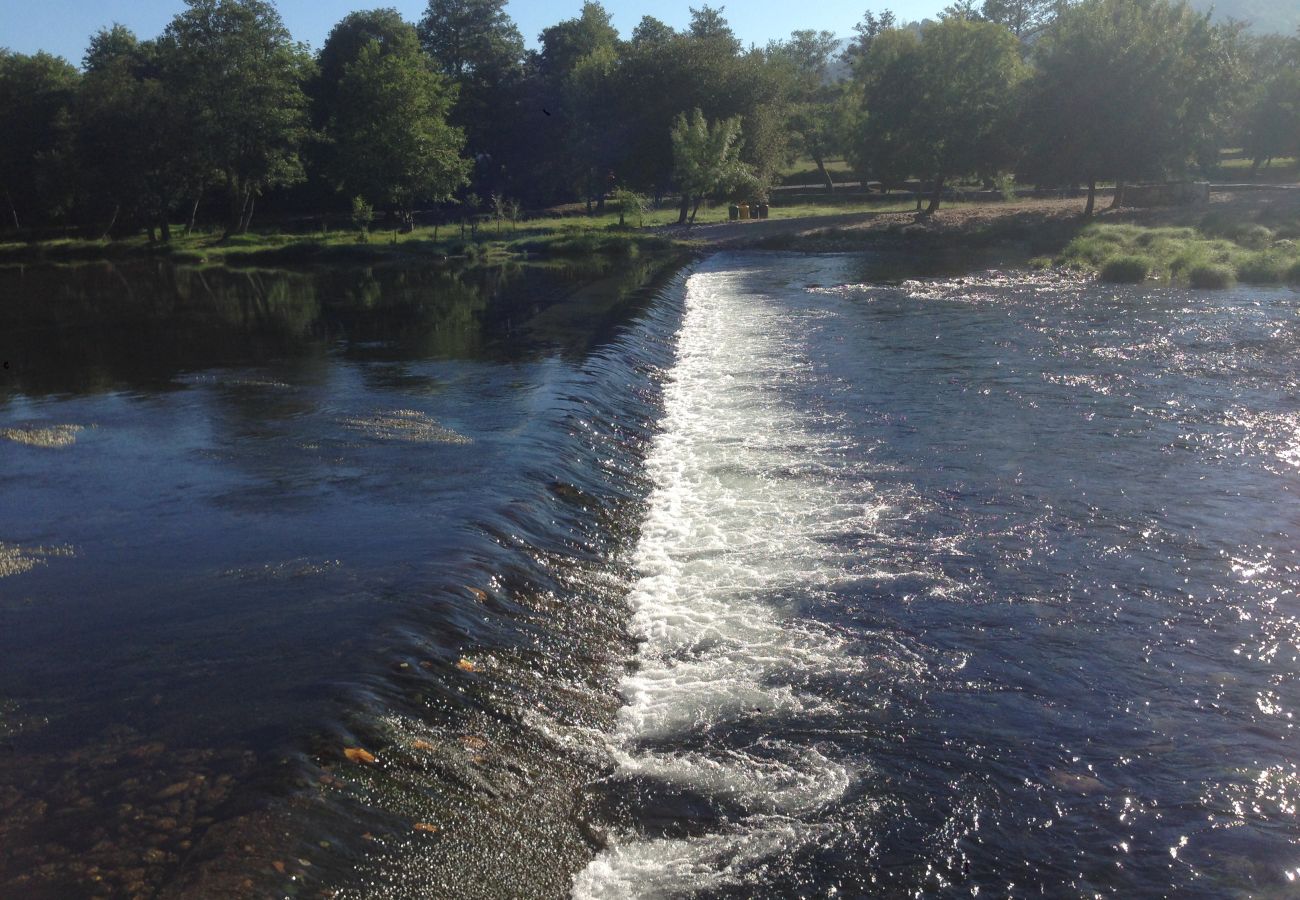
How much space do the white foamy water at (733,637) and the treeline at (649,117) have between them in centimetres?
3783

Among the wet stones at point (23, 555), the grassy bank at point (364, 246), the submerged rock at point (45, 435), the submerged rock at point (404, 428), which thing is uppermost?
the grassy bank at point (364, 246)

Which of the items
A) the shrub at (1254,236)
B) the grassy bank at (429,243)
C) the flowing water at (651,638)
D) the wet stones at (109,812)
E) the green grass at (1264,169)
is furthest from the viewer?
the green grass at (1264,169)

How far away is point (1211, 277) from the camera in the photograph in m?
30.5

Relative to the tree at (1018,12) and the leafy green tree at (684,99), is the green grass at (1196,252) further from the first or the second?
the tree at (1018,12)

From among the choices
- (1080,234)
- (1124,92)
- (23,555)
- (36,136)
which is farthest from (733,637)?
(36,136)

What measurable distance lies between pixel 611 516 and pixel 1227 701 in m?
6.32

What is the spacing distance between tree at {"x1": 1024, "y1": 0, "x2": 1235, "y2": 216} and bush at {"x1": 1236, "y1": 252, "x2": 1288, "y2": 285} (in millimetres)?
16603

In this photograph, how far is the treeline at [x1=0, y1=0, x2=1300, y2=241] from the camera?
47.5 meters

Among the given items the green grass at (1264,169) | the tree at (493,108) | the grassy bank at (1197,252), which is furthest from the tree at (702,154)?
the green grass at (1264,169)

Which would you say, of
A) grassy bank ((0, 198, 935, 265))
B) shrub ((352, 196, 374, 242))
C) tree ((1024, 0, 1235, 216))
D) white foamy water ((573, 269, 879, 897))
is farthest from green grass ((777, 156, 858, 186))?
white foamy water ((573, 269, 879, 897))

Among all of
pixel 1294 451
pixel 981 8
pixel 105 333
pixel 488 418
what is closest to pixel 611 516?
pixel 488 418

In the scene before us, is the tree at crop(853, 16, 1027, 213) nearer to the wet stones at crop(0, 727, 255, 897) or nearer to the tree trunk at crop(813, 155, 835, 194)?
the tree trunk at crop(813, 155, 835, 194)

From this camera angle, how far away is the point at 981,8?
10650 cm

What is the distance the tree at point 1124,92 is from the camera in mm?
46375
